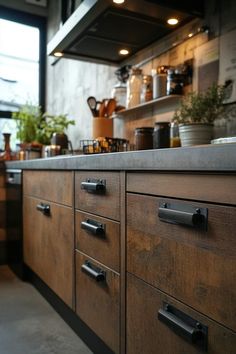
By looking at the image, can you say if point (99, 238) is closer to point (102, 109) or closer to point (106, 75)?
point (102, 109)

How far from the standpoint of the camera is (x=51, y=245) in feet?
5.58

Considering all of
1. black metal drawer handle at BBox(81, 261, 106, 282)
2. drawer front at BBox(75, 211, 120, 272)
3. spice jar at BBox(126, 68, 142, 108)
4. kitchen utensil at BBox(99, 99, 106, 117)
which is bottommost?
black metal drawer handle at BBox(81, 261, 106, 282)

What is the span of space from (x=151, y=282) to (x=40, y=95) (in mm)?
3220

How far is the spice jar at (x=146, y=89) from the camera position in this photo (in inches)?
74.0

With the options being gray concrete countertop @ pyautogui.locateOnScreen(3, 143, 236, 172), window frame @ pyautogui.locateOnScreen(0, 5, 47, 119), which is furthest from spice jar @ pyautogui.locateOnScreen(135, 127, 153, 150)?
window frame @ pyautogui.locateOnScreen(0, 5, 47, 119)

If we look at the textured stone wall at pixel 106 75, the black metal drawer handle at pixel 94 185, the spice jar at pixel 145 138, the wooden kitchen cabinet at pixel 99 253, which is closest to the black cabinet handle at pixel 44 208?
the wooden kitchen cabinet at pixel 99 253

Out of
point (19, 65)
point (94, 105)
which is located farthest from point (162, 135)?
point (19, 65)

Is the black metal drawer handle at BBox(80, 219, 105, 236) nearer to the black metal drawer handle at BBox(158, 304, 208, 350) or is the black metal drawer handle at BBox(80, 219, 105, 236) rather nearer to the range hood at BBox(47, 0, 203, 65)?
the black metal drawer handle at BBox(158, 304, 208, 350)

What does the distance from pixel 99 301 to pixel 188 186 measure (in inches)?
26.1

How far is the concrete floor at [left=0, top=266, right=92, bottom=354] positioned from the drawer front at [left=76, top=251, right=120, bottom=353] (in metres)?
0.18

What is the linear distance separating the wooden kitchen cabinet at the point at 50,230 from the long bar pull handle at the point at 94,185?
19cm

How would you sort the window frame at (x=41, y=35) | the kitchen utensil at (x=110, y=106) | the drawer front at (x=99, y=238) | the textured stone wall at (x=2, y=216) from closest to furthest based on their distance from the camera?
the drawer front at (x=99, y=238), the kitchen utensil at (x=110, y=106), the textured stone wall at (x=2, y=216), the window frame at (x=41, y=35)

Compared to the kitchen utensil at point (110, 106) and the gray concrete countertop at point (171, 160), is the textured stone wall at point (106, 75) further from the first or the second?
the gray concrete countertop at point (171, 160)

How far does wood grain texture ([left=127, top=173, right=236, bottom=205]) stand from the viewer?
677mm
